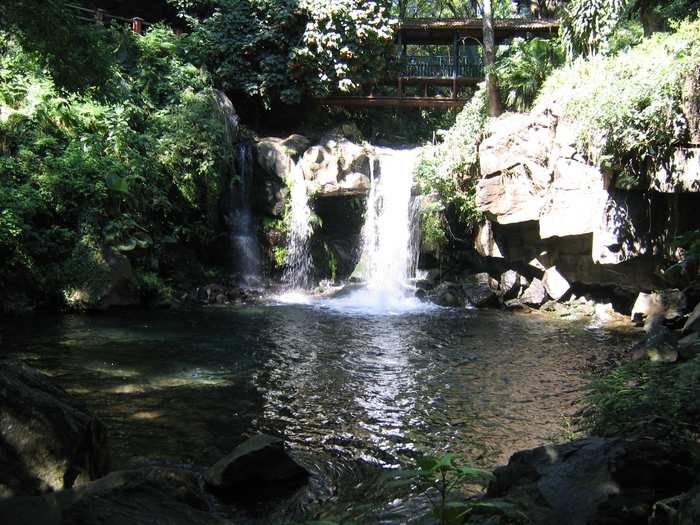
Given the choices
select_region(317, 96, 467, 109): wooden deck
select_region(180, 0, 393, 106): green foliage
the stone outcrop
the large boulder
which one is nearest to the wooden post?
select_region(317, 96, 467, 109): wooden deck

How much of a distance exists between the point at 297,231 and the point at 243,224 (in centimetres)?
177

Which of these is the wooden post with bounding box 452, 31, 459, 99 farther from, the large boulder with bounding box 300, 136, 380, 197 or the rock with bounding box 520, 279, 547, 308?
the rock with bounding box 520, 279, 547, 308

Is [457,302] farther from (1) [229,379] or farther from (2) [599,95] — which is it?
(1) [229,379]

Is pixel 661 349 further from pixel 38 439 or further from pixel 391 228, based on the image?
pixel 391 228

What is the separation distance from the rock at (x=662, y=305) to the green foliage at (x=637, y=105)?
7.52 ft

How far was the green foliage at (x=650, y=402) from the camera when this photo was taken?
4344mm

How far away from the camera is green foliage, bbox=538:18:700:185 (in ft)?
34.8

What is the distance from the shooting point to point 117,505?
3.13m

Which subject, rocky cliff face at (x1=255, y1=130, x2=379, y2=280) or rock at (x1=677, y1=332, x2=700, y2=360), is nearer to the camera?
rock at (x1=677, y1=332, x2=700, y2=360)

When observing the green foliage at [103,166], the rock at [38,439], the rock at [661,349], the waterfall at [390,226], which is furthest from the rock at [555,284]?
the rock at [38,439]

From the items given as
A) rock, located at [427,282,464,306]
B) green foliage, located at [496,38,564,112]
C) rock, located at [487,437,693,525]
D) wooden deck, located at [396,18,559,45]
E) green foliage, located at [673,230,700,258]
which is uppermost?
wooden deck, located at [396,18,559,45]

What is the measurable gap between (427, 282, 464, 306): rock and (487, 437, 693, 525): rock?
11907 mm

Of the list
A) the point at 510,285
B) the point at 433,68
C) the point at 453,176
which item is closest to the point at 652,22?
the point at 453,176

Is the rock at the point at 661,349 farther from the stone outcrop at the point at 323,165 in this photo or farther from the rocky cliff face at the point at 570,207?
the stone outcrop at the point at 323,165
